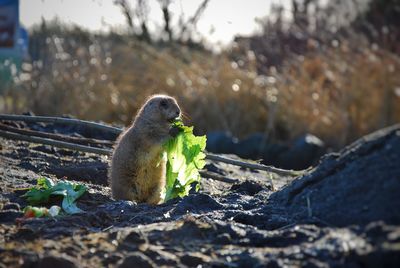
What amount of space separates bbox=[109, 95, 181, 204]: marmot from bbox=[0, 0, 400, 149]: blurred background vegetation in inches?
288

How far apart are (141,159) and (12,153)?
1.85 m

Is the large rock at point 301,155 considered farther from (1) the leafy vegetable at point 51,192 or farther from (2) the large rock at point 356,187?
(2) the large rock at point 356,187

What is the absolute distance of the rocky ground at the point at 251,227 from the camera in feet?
11.6

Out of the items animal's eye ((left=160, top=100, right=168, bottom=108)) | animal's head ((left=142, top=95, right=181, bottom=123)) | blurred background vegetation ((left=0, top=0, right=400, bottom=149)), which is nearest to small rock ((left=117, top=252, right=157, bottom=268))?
animal's head ((left=142, top=95, right=181, bottom=123))

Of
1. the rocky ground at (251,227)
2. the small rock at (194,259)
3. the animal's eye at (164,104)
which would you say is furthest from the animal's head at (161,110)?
the small rock at (194,259)

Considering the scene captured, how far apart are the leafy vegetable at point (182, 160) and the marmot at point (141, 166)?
0.38 feet

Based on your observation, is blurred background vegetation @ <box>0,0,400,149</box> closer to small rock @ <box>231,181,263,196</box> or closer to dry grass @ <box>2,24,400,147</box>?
dry grass @ <box>2,24,400,147</box>

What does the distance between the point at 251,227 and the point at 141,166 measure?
1.93m

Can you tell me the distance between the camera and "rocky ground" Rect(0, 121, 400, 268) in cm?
355

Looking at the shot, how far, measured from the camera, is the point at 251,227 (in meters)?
4.27

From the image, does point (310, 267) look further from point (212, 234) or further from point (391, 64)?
point (391, 64)

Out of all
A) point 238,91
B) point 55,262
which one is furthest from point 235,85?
point 55,262

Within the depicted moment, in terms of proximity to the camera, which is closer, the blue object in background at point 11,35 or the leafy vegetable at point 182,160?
the leafy vegetable at point 182,160

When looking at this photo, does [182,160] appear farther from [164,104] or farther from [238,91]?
[238,91]
